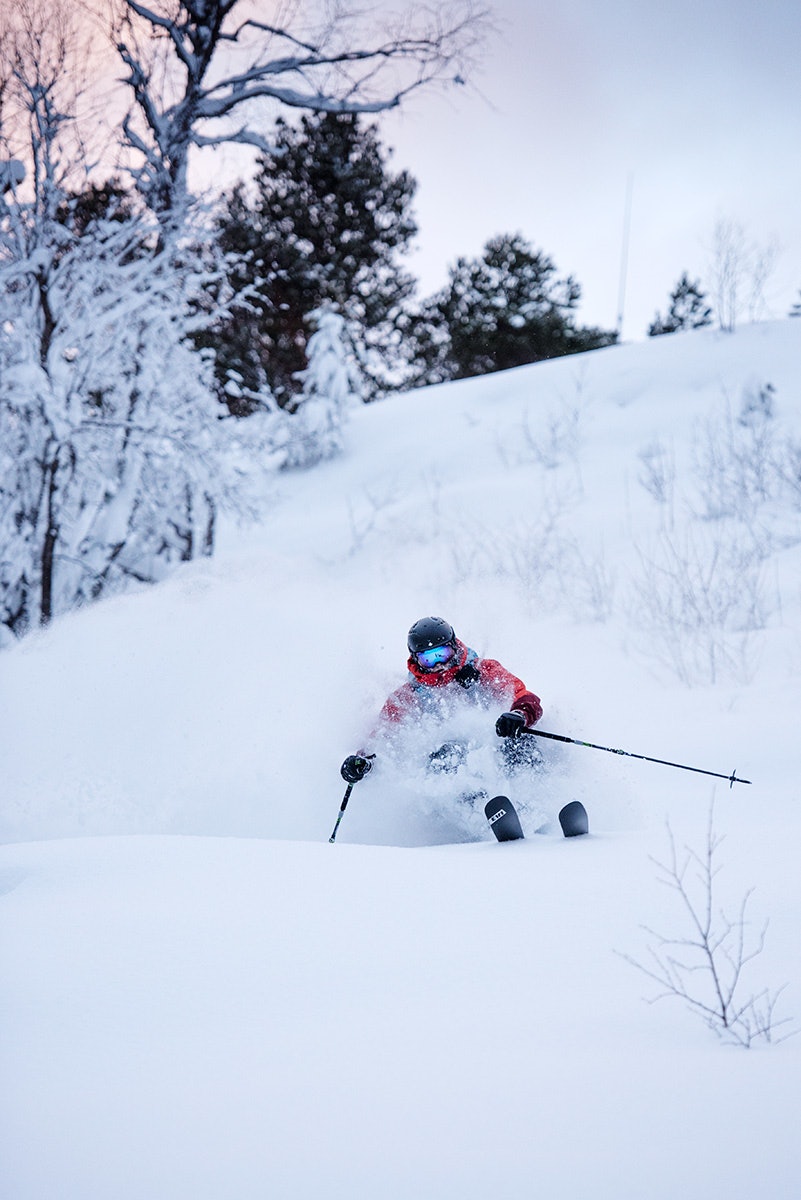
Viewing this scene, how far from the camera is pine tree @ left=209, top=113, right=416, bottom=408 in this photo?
22.0 meters

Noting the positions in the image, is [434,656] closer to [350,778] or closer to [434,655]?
[434,655]

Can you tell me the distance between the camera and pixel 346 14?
9.31 m

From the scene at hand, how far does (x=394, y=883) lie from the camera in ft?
9.10

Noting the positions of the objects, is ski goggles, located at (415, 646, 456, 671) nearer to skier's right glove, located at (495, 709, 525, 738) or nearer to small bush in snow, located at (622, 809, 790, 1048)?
skier's right glove, located at (495, 709, 525, 738)

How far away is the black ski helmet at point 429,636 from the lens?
459 cm

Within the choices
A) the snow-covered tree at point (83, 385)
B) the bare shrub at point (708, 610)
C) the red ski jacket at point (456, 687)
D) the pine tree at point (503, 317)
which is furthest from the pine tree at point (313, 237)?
the red ski jacket at point (456, 687)

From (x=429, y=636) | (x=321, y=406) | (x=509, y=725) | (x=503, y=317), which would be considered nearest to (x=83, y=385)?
(x=429, y=636)

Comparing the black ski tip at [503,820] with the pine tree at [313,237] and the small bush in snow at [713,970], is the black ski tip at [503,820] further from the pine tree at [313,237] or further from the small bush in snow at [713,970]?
the pine tree at [313,237]

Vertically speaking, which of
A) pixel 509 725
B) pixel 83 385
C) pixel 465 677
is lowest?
pixel 509 725

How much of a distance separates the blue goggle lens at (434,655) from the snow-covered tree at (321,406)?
43.4 feet

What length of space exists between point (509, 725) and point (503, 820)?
0.55 metres

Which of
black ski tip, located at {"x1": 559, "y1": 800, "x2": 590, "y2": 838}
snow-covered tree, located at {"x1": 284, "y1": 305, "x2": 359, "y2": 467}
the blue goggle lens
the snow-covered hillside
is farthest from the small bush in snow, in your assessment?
snow-covered tree, located at {"x1": 284, "y1": 305, "x2": 359, "y2": 467}

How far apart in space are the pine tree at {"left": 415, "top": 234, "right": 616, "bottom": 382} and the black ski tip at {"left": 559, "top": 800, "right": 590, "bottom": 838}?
84.5 feet

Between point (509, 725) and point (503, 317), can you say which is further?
point (503, 317)
